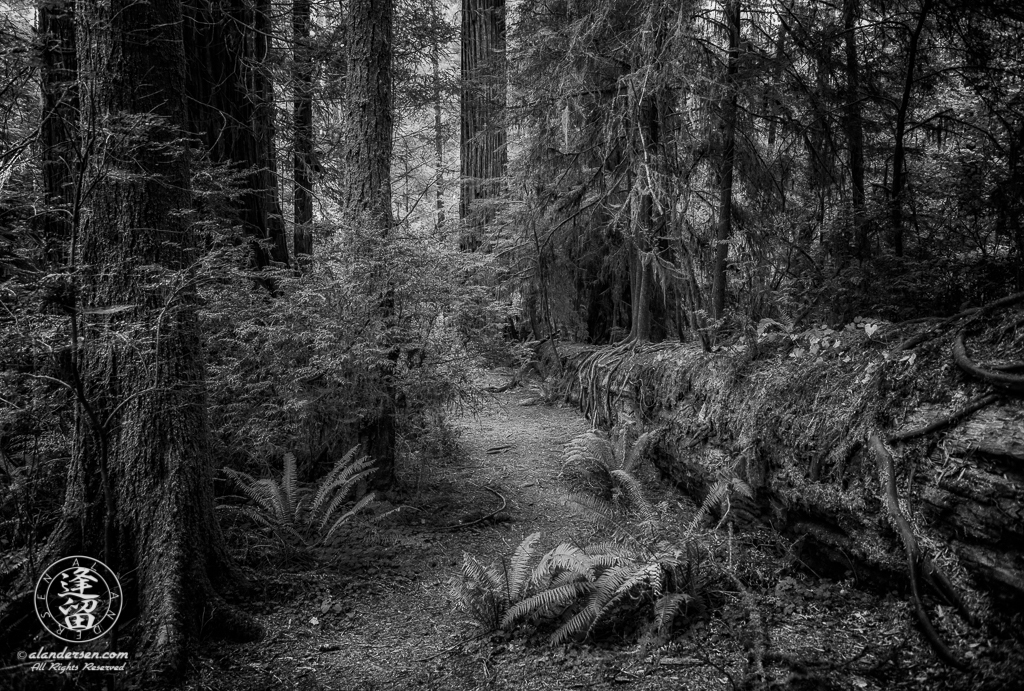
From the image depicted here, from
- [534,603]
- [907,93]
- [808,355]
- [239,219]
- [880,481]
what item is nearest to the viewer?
[880,481]

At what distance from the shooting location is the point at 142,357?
3.34 metres

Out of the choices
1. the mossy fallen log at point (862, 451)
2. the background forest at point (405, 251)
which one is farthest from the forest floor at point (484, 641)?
the mossy fallen log at point (862, 451)

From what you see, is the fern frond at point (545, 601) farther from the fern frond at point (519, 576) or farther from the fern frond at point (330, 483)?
the fern frond at point (330, 483)

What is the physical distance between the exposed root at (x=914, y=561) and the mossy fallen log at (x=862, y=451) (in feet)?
0.14

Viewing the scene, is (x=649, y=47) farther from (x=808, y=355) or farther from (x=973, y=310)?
(x=973, y=310)

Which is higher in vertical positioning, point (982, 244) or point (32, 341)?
→ point (982, 244)

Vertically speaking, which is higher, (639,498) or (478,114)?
(478,114)

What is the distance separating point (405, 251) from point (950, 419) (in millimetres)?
4468

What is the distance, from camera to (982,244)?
5.29 m

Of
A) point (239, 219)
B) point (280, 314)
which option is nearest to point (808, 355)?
point (280, 314)

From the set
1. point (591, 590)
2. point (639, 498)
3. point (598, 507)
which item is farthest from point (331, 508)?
point (639, 498)

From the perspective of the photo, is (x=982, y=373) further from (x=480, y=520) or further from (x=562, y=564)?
(x=480, y=520)

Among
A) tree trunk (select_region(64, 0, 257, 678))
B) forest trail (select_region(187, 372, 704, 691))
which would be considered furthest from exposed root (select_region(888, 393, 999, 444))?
tree trunk (select_region(64, 0, 257, 678))

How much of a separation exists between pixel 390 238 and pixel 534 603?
3.65m
